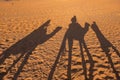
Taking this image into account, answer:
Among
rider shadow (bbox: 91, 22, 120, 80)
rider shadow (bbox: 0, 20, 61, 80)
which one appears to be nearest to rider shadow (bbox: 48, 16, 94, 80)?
rider shadow (bbox: 91, 22, 120, 80)

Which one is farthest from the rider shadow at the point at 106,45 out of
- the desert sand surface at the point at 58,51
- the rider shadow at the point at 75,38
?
the rider shadow at the point at 75,38

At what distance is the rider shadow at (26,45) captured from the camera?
7.90m

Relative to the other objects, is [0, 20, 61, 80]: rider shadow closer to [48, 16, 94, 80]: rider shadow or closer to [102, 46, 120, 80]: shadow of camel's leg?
[48, 16, 94, 80]: rider shadow

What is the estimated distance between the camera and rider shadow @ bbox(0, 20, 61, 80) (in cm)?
790

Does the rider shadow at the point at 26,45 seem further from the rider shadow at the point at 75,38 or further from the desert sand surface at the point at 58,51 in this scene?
the rider shadow at the point at 75,38

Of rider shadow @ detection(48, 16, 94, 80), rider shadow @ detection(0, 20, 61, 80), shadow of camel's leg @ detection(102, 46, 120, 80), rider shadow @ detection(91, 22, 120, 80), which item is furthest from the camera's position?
rider shadow @ detection(0, 20, 61, 80)

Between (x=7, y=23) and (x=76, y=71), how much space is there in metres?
8.57

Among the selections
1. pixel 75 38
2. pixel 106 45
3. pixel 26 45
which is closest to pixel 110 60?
pixel 106 45

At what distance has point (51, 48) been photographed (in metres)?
9.27

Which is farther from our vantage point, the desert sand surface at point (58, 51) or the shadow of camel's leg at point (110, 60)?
the desert sand surface at point (58, 51)

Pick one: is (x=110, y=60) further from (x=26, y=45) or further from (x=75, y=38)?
(x=26, y=45)

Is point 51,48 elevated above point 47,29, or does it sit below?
below

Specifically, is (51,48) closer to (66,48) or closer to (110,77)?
(66,48)

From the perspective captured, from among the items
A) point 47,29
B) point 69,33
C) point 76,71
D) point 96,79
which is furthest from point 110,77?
point 47,29
